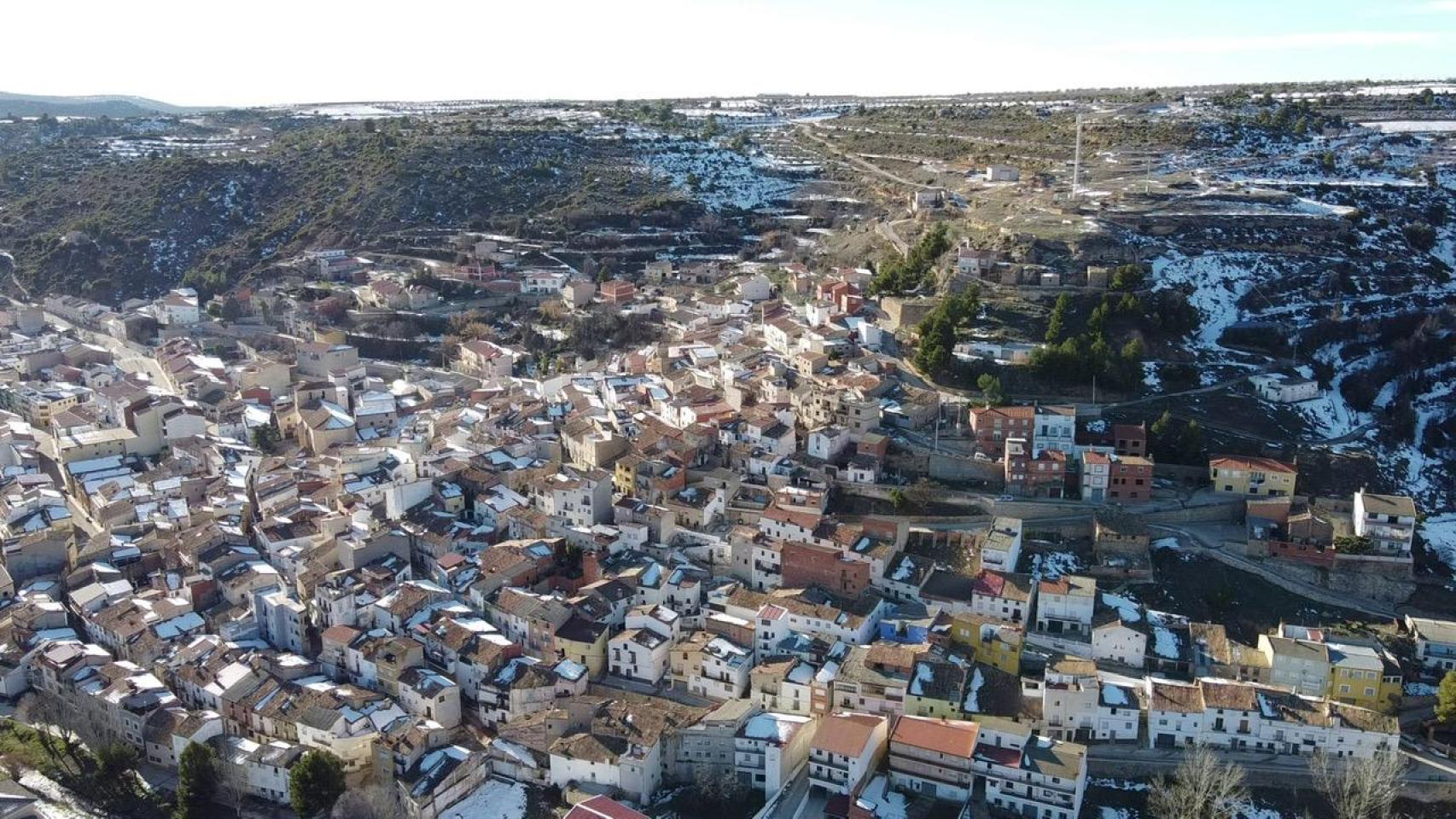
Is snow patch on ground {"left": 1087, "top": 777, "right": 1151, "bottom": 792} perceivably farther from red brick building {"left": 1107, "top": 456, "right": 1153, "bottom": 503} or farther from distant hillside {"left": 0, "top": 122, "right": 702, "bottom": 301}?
distant hillside {"left": 0, "top": 122, "right": 702, "bottom": 301}

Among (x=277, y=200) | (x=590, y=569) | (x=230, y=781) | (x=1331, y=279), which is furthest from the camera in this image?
(x=277, y=200)

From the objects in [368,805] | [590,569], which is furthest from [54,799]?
[590,569]

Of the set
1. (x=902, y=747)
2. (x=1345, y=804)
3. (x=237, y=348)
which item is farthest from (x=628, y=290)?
(x=1345, y=804)

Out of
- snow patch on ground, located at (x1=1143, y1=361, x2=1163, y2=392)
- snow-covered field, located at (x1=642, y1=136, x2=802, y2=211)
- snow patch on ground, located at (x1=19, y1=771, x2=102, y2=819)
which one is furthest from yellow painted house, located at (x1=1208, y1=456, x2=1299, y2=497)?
snow-covered field, located at (x1=642, y1=136, x2=802, y2=211)

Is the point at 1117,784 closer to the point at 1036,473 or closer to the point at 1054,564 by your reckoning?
the point at 1054,564

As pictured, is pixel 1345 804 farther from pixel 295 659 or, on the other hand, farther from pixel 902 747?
pixel 295 659

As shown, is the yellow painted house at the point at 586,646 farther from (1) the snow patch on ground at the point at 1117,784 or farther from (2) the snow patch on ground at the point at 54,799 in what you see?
(1) the snow patch on ground at the point at 1117,784
